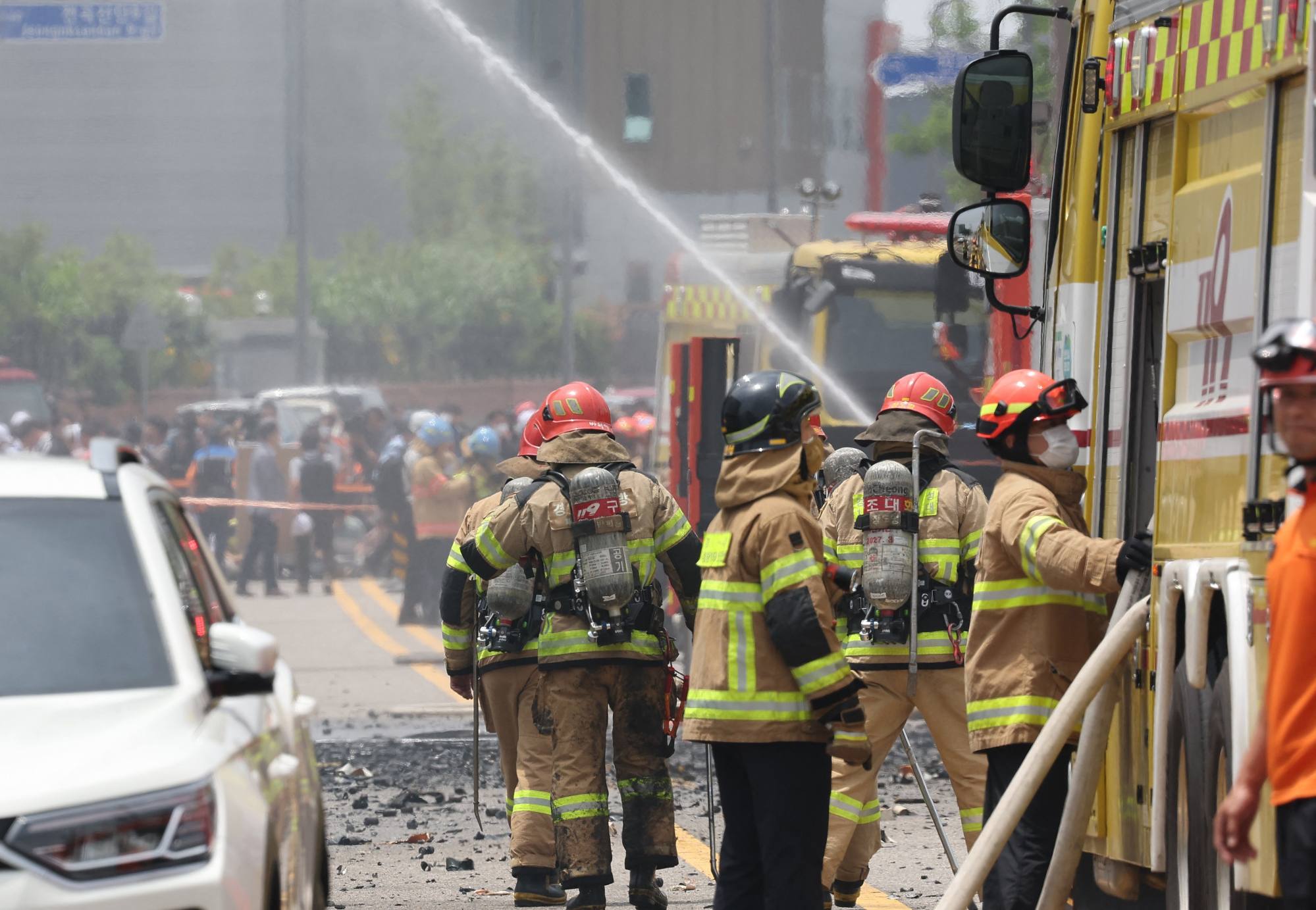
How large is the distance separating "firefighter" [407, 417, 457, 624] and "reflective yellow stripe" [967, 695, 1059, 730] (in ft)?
42.7

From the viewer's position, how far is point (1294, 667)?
3738mm

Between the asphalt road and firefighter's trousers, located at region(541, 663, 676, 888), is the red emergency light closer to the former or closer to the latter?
the asphalt road

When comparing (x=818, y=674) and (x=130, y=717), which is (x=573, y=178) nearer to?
(x=818, y=674)

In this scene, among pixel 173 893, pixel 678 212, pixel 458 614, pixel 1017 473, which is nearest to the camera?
pixel 173 893

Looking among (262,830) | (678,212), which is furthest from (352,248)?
(262,830)

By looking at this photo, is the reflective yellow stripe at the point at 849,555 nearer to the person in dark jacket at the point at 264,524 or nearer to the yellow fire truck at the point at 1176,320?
the yellow fire truck at the point at 1176,320

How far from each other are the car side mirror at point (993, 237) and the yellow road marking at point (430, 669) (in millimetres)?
2178

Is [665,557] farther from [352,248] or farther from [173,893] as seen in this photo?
[352,248]

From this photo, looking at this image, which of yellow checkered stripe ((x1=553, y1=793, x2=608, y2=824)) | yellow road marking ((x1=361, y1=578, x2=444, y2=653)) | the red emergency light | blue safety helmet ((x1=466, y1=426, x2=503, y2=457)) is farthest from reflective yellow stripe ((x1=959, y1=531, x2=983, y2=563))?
blue safety helmet ((x1=466, y1=426, x2=503, y2=457))

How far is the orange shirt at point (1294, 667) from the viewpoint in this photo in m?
3.71

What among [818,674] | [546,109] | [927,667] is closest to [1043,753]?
[818,674]

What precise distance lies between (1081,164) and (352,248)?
45.8m

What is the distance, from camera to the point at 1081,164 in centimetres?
635

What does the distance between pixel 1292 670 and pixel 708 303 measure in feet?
48.7
